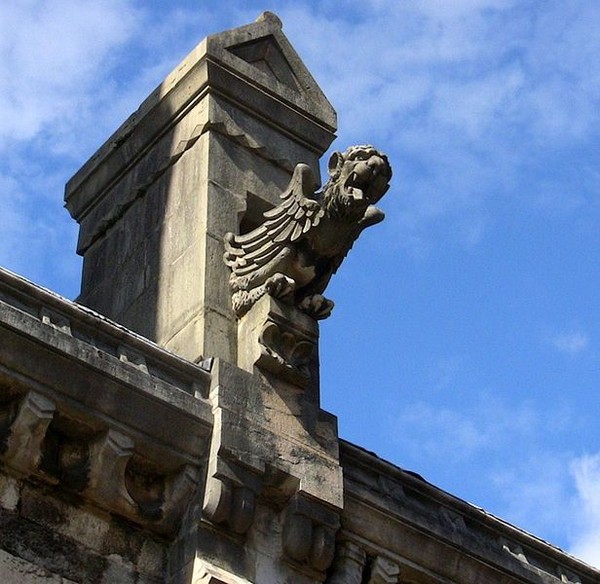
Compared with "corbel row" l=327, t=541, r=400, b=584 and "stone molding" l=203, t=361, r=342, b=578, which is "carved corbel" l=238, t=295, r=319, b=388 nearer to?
"stone molding" l=203, t=361, r=342, b=578

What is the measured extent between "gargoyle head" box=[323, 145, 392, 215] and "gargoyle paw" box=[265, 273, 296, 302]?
1.86 ft

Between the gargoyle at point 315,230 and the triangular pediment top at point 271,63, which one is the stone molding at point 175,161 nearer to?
the triangular pediment top at point 271,63

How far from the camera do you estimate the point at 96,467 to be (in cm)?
1274

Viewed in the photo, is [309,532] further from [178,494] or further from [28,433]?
[28,433]

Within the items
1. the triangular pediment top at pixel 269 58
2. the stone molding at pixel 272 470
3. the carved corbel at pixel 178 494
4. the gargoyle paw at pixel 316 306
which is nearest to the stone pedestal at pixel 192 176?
the triangular pediment top at pixel 269 58

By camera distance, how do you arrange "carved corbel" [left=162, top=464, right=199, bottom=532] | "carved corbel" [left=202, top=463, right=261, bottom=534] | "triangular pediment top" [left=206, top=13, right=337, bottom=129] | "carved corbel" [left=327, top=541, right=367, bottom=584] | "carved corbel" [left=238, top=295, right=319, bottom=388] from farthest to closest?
"triangular pediment top" [left=206, top=13, right=337, bottom=129] < "carved corbel" [left=238, top=295, right=319, bottom=388] < "carved corbel" [left=327, top=541, right=367, bottom=584] < "carved corbel" [left=162, top=464, right=199, bottom=532] < "carved corbel" [left=202, top=463, right=261, bottom=534]

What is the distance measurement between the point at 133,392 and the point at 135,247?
3.31 metres

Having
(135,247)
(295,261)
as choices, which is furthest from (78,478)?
(135,247)

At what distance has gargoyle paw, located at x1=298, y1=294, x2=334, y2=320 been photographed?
1423cm

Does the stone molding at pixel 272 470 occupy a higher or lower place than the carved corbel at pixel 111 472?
higher

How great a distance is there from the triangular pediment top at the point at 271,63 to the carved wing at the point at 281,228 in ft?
5.97

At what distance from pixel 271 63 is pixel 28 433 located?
5143mm

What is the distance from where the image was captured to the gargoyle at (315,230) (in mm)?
14117

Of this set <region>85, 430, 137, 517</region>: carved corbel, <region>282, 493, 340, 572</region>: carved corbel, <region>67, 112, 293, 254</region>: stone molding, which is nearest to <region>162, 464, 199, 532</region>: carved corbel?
<region>85, 430, 137, 517</region>: carved corbel
